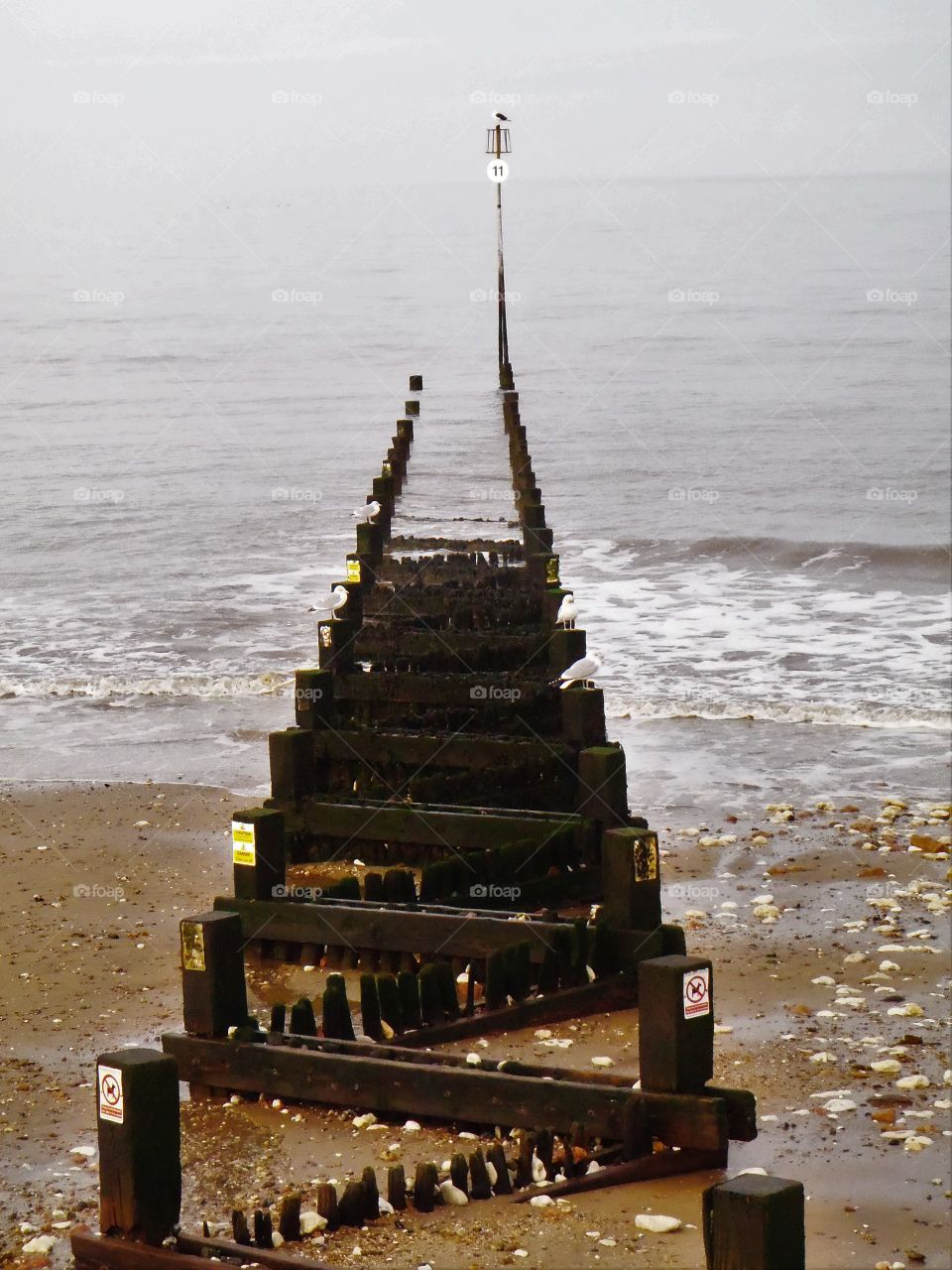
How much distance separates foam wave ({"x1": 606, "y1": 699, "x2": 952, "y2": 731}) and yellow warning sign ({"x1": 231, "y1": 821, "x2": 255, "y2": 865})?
980cm

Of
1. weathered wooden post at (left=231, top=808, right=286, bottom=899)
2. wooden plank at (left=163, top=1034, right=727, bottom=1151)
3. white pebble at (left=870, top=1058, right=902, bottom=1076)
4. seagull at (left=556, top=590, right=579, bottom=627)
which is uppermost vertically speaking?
seagull at (left=556, top=590, right=579, bottom=627)

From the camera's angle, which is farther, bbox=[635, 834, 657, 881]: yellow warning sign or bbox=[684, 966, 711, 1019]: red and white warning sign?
bbox=[635, 834, 657, 881]: yellow warning sign

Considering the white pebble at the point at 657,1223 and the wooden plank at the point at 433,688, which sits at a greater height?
the wooden plank at the point at 433,688

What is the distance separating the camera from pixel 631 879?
868cm

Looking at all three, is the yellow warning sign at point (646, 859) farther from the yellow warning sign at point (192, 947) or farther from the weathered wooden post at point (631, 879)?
the yellow warning sign at point (192, 947)

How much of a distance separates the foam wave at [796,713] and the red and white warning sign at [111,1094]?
1331cm

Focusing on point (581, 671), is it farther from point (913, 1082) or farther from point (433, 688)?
point (913, 1082)

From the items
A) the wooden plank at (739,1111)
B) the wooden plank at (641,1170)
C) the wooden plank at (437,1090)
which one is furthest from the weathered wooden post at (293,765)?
the wooden plank at (641,1170)

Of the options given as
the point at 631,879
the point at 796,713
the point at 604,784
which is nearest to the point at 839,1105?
the point at 631,879

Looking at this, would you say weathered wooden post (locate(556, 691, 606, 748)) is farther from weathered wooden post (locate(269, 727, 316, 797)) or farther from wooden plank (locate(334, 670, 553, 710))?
weathered wooden post (locate(269, 727, 316, 797))

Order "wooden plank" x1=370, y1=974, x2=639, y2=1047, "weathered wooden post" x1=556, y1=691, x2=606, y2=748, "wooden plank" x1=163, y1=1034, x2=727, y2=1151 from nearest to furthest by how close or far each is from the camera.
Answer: "wooden plank" x1=163, y1=1034, x2=727, y2=1151 → "wooden plank" x1=370, y1=974, x2=639, y2=1047 → "weathered wooden post" x1=556, y1=691, x2=606, y2=748

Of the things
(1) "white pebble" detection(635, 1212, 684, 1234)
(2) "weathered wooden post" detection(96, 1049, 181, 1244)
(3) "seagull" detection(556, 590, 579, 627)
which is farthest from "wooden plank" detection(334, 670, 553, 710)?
(2) "weathered wooden post" detection(96, 1049, 181, 1244)

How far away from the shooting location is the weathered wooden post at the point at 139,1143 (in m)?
5.87

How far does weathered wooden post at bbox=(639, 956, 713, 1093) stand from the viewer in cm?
685
